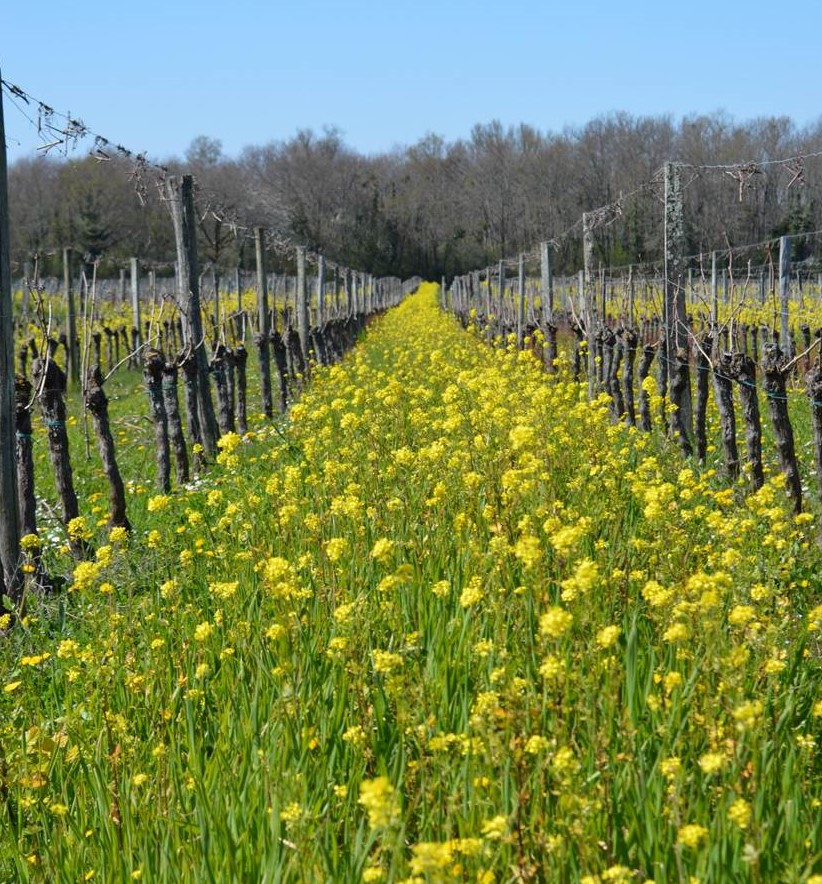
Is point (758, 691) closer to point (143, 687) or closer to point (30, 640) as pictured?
point (143, 687)

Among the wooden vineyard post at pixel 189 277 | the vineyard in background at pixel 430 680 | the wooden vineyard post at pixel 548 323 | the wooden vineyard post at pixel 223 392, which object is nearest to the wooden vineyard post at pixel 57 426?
the vineyard in background at pixel 430 680

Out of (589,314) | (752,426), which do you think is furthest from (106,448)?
(589,314)

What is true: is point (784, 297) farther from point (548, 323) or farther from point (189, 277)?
point (189, 277)

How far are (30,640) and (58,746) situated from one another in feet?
6.09

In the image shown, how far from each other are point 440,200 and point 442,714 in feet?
326

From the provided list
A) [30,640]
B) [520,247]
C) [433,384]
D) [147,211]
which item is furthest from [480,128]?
[30,640]

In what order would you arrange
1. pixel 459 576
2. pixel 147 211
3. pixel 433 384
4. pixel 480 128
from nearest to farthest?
pixel 459 576 < pixel 433 384 < pixel 147 211 < pixel 480 128

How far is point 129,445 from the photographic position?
43.9 feet

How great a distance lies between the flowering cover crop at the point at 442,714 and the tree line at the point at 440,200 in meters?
56.4

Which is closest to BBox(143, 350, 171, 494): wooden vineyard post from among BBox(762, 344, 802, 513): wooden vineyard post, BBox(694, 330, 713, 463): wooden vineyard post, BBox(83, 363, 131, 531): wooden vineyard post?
BBox(83, 363, 131, 531): wooden vineyard post

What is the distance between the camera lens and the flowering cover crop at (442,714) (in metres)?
2.73

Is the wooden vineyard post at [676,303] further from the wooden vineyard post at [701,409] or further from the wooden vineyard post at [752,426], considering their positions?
the wooden vineyard post at [752,426]

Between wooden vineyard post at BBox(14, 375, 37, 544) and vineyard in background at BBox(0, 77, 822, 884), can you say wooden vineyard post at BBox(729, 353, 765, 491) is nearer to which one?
vineyard in background at BBox(0, 77, 822, 884)

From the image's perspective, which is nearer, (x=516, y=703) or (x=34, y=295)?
(x=516, y=703)
